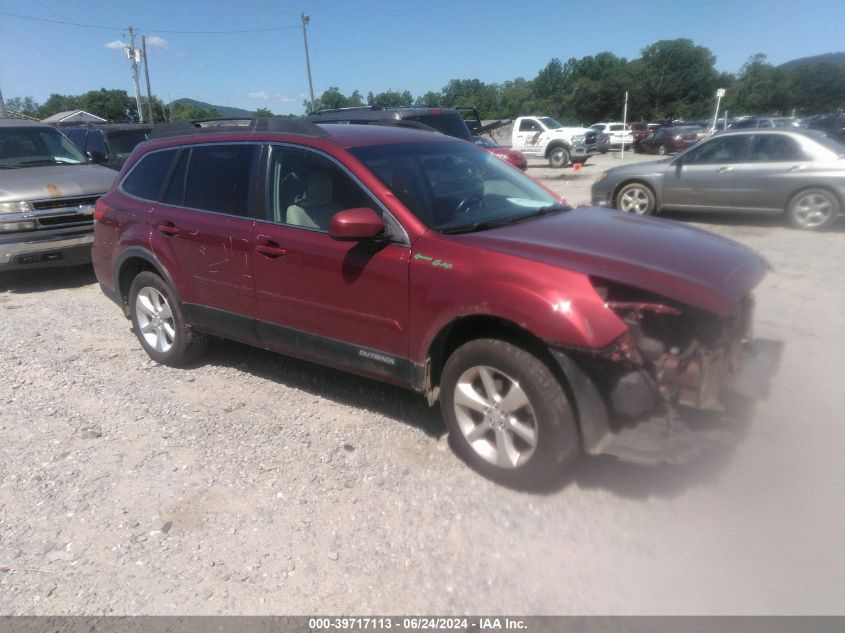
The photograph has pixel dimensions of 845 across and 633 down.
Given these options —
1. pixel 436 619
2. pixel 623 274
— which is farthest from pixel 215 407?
pixel 623 274

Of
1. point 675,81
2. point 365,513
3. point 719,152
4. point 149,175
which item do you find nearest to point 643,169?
point 719,152

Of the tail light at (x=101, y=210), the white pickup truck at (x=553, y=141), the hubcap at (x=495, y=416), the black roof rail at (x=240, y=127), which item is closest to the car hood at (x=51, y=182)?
the tail light at (x=101, y=210)

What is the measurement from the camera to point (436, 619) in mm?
2428

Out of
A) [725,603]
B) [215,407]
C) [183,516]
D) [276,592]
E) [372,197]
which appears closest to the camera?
[725,603]

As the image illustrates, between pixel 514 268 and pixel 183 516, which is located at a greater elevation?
pixel 514 268

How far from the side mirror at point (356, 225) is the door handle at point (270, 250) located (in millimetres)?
634

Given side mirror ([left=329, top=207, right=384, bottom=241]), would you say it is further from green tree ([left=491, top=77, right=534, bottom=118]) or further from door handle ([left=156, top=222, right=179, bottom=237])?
green tree ([left=491, top=77, right=534, bottom=118])

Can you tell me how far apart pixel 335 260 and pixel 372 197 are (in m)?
0.42

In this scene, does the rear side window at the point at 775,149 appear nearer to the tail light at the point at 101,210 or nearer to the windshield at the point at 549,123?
the tail light at the point at 101,210

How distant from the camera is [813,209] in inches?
358

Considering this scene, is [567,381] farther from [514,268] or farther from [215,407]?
[215,407]

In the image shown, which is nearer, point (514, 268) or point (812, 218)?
point (514, 268)

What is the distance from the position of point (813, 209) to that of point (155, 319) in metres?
9.14

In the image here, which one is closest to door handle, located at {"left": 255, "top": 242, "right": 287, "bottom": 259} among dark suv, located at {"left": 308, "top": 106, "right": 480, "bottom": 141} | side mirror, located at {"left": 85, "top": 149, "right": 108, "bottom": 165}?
dark suv, located at {"left": 308, "top": 106, "right": 480, "bottom": 141}
